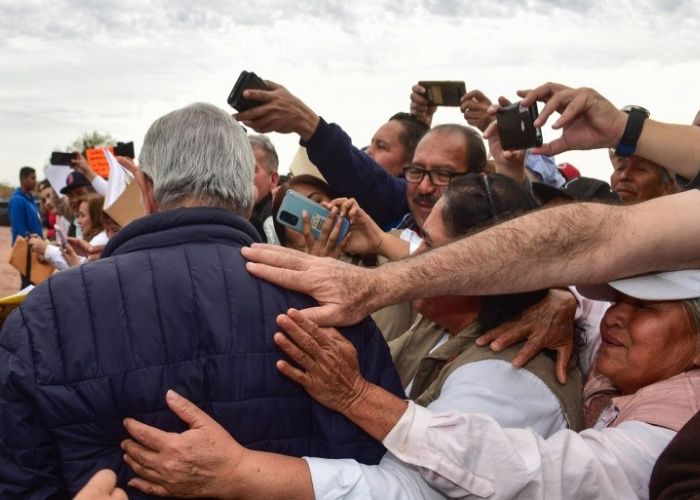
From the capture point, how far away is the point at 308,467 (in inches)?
69.4

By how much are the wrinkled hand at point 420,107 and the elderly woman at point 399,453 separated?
3.07m

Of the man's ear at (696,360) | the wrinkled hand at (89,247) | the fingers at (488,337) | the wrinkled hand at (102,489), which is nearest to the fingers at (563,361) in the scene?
the fingers at (488,337)

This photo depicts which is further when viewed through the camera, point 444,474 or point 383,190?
point 383,190

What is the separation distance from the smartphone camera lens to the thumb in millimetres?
1644

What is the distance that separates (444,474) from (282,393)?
44cm

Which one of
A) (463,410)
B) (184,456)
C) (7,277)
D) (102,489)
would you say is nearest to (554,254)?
(463,410)

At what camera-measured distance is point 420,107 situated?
469 cm

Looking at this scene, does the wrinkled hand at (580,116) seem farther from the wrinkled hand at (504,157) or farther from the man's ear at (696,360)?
the man's ear at (696,360)

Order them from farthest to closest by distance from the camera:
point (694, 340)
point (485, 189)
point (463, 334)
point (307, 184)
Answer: point (307, 184) → point (485, 189) → point (463, 334) → point (694, 340)

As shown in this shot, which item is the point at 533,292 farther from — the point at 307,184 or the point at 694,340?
the point at 307,184

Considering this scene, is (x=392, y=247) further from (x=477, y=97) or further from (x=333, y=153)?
(x=477, y=97)

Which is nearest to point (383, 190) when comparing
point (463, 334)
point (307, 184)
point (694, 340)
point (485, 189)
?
point (307, 184)

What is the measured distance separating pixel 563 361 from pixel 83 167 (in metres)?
4.85

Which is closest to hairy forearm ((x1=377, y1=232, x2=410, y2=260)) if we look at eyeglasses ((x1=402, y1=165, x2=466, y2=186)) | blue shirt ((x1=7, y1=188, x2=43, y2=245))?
eyeglasses ((x1=402, y1=165, x2=466, y2=186))
